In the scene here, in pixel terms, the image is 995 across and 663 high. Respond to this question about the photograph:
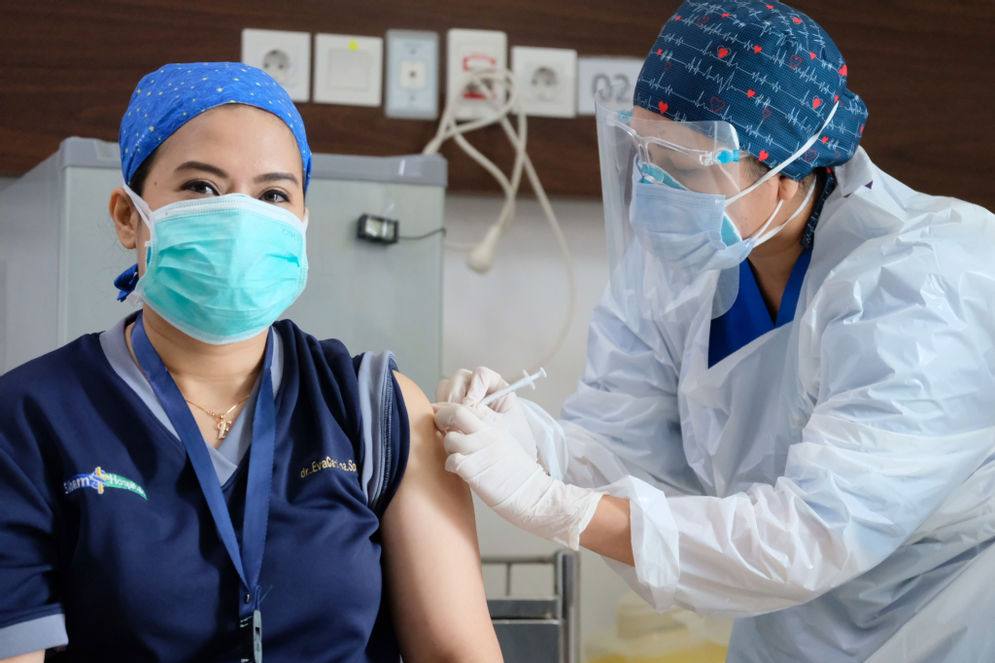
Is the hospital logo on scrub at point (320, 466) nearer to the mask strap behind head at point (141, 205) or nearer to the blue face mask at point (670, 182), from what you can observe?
the mask strap behind head at point (141, 205)

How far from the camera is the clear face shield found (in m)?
1.50

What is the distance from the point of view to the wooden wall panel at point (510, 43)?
233 cm

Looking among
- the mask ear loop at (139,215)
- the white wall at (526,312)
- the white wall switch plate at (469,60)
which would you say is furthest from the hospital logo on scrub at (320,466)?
the white wall switch plate at (469,60)

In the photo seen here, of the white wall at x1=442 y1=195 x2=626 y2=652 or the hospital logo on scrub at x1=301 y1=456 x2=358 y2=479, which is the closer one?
the hospital logo on scrub at x1=301 y1=456 x2=358 y2=479

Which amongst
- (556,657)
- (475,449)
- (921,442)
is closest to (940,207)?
(921,442)

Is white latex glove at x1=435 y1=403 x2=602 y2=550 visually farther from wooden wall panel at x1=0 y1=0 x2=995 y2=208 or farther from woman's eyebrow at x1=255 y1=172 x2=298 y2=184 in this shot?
wooden wall panel at x1=0 y1=0 x2=995 y2=208

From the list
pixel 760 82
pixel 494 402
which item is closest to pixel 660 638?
pixel 494 402

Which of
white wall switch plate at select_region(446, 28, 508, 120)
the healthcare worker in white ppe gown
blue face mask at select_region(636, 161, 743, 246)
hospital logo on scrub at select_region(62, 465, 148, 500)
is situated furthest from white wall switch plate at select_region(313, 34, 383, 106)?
hospital logo on scrub at select_region(62, 465, 148, 500)

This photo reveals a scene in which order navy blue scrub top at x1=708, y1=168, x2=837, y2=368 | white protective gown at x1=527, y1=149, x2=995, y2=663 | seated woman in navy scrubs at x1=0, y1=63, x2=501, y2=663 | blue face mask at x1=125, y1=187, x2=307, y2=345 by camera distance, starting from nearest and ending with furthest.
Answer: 1. seated woman in navy scrubs at x1=0, y1=63, x2=501, y2=663
2. blue face mask at x1=125, y1=187, x2=307, y2=345
3. white protective gown at x1=527, y1=149, x2=995, y2=663
4. navy blue scrub top at x1=708, y1=168, x2=837, y2=368

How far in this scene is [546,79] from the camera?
2.53 metres

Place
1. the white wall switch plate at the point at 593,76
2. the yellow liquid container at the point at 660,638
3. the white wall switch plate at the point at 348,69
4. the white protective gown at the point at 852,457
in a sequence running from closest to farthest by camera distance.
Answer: the white protective gown at the point at 852,457, the yellow liquid container at the point at 660,638, the white wall switch plate at the point at 348,69, the white wall switch plate at the point at 593,76

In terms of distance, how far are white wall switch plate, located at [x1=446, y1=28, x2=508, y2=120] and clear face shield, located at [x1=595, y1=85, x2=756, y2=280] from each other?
2.97 feet

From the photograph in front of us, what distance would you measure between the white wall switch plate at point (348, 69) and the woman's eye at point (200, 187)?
1242 mm

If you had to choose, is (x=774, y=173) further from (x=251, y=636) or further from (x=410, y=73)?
(x=410, y=73)
